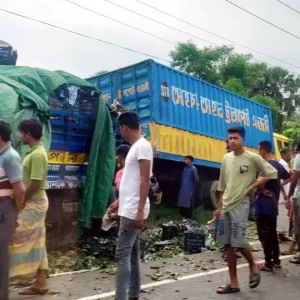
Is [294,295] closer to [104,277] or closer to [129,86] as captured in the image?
[104,277]

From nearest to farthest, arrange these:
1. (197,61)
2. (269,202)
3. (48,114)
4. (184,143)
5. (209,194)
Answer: (269,202)
(48,114)
(184,143)
(209,194)
(197,61)

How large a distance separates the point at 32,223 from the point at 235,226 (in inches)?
76.8

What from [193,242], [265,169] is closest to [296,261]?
[193,242]

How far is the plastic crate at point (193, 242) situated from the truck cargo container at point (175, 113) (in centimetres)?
336

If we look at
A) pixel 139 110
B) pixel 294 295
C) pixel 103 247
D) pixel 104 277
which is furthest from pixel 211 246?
pixel 139 110

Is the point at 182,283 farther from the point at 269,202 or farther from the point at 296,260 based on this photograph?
the point at 296,260

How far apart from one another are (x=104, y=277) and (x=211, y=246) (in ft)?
8.50

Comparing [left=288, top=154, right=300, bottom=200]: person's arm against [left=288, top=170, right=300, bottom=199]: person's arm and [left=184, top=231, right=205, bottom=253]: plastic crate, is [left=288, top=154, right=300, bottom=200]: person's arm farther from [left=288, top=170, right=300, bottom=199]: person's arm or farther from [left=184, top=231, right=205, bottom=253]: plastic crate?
[left=184, top=231, right=205, bottom=253]: plastic crate

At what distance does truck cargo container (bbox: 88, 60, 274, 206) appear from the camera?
11.1 metres

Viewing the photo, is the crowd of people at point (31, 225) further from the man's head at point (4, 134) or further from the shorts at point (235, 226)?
the shorts at point (235, 226)

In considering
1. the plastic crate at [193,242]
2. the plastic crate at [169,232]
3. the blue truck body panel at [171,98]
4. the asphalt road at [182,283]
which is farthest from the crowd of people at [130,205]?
the blue truck body panel at [171,98]

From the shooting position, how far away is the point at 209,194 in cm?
1313

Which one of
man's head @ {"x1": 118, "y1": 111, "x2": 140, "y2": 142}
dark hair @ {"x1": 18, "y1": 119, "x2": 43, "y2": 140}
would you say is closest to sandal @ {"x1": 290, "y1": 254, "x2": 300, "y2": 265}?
man's head @ {"x1": 118, "y1": 111, "x2": 140, "y2": 142}

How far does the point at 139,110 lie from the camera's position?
11.1m
